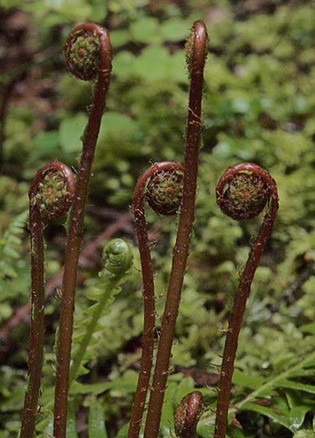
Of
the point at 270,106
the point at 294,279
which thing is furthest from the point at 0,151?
the point at 294,279

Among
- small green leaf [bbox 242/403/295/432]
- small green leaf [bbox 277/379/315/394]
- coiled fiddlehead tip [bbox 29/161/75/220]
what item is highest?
coiled fiddlehead tip [bbox 29/161/75/220]

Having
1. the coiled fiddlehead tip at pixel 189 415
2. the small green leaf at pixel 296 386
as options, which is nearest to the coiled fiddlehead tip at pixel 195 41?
the coiled fiddlehead tip at pixel 189 415

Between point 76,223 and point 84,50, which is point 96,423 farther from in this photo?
point 84,50

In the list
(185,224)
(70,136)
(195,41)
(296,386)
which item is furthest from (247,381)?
(70,136)


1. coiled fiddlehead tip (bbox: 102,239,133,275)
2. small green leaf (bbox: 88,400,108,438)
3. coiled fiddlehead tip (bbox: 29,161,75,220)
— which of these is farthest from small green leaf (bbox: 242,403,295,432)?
coiled fiddlehead tip (bbox: 29,161,75,220)

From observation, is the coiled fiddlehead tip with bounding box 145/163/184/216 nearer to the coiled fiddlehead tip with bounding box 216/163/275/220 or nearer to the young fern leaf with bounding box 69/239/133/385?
the coiled fiddlehead tip with bounding box 216/163/275/220

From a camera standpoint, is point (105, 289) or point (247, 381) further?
point (247, 381)
